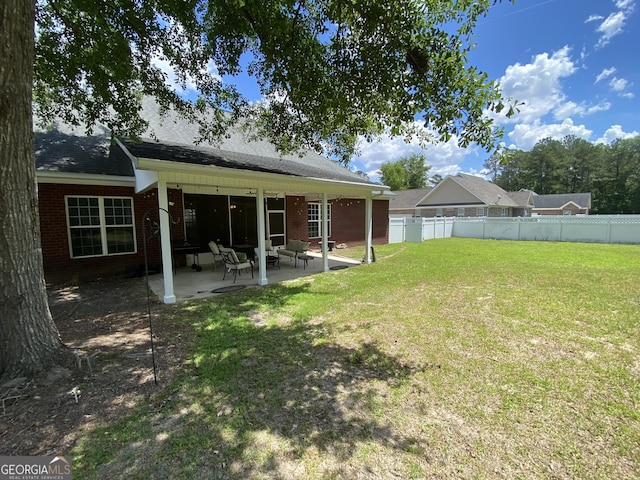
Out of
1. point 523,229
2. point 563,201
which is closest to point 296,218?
point 523,229

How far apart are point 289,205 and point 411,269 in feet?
19.4

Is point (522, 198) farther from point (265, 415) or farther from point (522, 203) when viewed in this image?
point (265, 415)

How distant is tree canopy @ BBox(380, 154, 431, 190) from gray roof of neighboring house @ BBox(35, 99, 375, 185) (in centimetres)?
4584

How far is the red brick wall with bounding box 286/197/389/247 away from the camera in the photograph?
12766 millimetres

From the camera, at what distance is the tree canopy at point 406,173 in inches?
2124

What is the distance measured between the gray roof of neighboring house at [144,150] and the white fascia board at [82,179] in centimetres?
16

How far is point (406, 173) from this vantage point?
56.4 meters

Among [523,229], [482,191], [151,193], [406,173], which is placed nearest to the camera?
[151,193]

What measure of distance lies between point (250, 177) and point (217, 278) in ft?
11.1

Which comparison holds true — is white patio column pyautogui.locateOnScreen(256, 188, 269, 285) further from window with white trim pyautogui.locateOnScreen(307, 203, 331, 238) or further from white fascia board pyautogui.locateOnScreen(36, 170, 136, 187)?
window with white trim pyautogui.locateOnScreen(307, 203, 331, 238)

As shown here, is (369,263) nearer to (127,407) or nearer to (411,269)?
(411,269)

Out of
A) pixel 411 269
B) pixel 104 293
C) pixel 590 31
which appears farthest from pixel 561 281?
pixel 104 293

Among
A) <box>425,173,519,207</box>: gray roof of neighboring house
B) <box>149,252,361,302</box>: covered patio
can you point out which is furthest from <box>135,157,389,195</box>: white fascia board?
<box>425,173,519,207</box>: gray roof of neighboring house

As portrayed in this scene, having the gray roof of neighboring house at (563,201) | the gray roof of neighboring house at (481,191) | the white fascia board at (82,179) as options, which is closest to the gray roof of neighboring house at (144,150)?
the white fascia board at (82,179)
